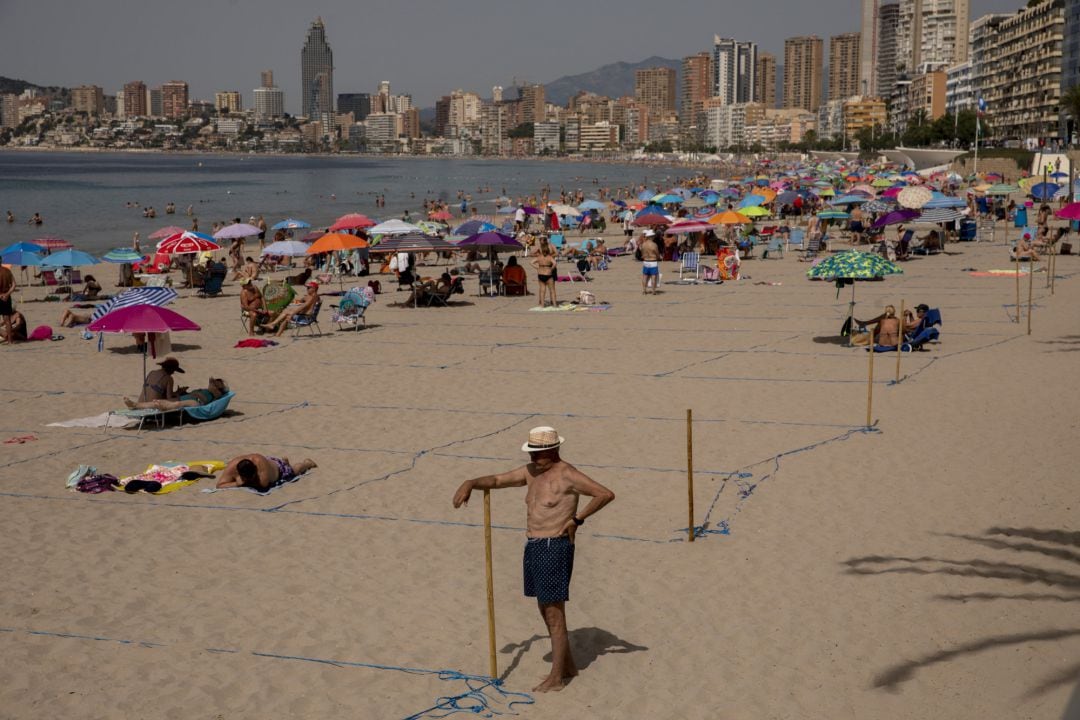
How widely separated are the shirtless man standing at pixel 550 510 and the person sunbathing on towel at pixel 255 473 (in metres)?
3.96

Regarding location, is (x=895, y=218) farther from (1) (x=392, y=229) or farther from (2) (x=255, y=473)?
(2) (x=255, y=473)

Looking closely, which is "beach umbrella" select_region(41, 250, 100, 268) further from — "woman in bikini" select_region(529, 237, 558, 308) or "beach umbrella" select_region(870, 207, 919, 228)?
"beach umbrella" select_region(870, 207, 919, 228)

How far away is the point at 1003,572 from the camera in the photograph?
6.87m

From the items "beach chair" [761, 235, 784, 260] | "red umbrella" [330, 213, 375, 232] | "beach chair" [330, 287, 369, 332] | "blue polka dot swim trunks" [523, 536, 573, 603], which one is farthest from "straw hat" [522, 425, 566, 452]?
"beach chair" [761, 235, 784, 260]

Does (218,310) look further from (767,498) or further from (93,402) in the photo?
(767,498)

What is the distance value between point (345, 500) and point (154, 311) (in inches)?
169

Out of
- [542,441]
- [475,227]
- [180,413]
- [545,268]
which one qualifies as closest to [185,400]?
[180,413]

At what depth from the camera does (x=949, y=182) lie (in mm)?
47969

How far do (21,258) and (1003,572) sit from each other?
806 inches

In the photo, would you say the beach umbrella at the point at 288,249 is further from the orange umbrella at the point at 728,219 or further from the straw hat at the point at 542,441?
the straw hat at the point at 542,441

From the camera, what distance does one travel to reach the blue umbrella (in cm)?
2220

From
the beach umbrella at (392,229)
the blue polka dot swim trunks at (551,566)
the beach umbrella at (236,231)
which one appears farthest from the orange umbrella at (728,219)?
the blue polka dot swim trunks at (551,566)

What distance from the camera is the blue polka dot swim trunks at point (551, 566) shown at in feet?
17.7

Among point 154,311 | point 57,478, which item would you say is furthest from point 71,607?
point 154,311
